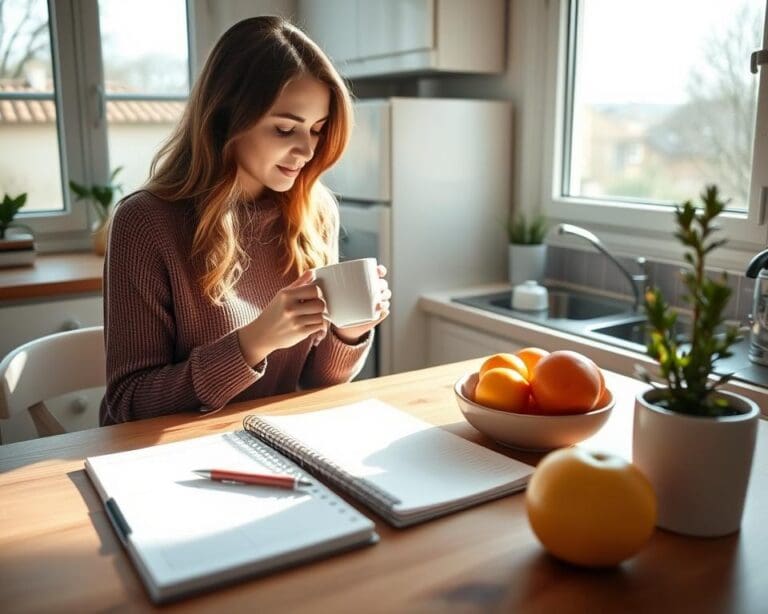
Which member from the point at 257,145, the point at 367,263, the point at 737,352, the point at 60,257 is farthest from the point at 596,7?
the point at 60,257

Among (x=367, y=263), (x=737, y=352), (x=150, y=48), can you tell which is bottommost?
(x=737, y=352)

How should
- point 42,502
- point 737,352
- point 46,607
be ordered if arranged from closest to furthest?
1. point 46,607
2. point 42,502
3. point 737,352

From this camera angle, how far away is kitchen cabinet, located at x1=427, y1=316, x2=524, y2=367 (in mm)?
2209

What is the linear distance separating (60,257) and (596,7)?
1.97 metres

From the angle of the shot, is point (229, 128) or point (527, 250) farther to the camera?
point (527, 250)

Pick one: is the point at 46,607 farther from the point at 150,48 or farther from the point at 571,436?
the point at 150,48

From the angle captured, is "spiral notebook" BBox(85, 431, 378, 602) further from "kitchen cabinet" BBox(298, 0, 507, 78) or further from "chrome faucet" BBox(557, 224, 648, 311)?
"kitchen cabinet" BBox(298, 0, 507, 78)

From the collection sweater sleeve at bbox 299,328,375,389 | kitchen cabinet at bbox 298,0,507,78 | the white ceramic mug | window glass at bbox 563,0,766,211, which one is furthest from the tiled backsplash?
the white ceramic mug

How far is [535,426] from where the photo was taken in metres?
0.96

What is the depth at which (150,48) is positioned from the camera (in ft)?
9.65

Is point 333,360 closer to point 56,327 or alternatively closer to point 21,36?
point 56,327

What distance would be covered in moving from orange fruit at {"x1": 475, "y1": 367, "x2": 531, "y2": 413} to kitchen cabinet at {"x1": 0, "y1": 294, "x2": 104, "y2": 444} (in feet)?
5.18

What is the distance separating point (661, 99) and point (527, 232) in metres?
0.55

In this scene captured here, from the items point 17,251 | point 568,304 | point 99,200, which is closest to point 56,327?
point 17,251
